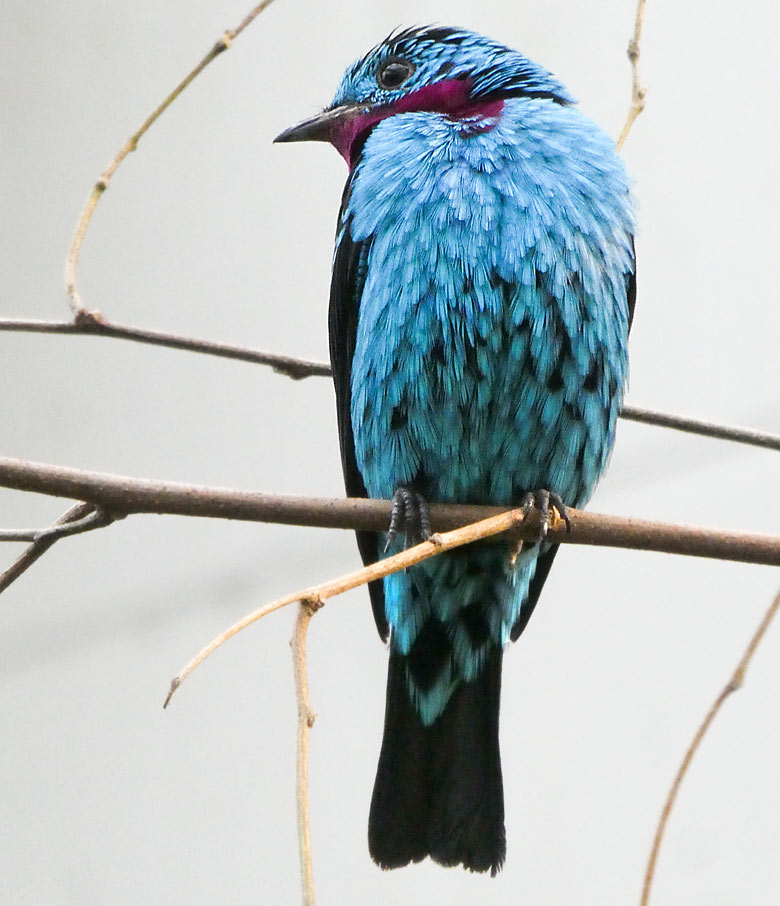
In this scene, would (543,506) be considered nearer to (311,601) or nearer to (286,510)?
(286,510)

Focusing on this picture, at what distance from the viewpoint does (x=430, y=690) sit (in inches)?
92.2

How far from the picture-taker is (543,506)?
194cm

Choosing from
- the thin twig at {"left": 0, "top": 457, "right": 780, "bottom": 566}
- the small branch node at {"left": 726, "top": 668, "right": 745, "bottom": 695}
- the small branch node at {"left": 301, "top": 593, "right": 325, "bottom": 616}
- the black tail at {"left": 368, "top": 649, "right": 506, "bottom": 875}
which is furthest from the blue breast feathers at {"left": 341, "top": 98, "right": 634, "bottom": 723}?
the small branch node at {"left": 301, "top": 593, "right": 325, "bottom": 616}

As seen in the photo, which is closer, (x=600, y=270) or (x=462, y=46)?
(x=600, y=270)

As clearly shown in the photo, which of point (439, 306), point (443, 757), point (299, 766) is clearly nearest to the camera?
point (299, 766)

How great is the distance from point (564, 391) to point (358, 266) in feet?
1.57

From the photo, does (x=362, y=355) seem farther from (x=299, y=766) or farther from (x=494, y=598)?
(x=299, y=766)

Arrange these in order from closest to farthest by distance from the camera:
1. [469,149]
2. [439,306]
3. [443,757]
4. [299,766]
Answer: [299,766] < [439,306] < [469,149] < [443,757]

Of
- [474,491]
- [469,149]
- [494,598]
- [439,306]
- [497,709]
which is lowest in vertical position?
[497,709]

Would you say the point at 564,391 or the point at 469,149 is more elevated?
the point at 469,149

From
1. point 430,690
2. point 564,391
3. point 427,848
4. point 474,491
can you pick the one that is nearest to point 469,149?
point 564,391

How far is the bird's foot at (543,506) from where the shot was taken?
6.07ft

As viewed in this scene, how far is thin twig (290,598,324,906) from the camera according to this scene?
101 cm

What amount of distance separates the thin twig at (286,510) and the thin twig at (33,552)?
0.23 feet
